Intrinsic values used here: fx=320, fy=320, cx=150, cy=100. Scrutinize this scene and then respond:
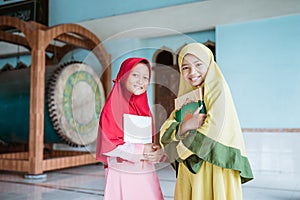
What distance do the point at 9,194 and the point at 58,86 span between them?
145cm

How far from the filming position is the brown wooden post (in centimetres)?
311

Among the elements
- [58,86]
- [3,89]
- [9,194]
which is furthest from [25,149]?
[9,194]

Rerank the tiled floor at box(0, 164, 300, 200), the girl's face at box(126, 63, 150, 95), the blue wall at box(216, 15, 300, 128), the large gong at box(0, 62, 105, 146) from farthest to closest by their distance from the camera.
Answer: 1. the large gong at box(0, 62, 105, 146)
2. the blue wall at box(216, 15, 300, 128)
3. the tiled floor at box(0, 164, 300, 200)
4. the girl's face at box(126, 63, 150, 95)

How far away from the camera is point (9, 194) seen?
249 centimetres

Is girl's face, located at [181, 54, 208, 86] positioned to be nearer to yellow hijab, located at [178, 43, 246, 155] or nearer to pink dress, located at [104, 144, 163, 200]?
yellow hijab, located at [178, 43, 246, 155]

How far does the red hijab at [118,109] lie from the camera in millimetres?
1075

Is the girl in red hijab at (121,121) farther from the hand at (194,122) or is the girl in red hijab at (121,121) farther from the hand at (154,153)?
the hand at (194,122)

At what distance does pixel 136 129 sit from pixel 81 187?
1874 mm

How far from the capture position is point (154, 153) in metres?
1.08

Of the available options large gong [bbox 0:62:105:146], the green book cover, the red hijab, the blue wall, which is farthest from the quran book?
the blue wall

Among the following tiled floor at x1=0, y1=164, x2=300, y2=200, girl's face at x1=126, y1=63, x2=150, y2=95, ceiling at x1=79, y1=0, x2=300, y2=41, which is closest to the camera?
girl's face at x1=126, y1=63, x2=150, y2=95

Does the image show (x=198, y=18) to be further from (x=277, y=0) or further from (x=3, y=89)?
(x=3, y=89)

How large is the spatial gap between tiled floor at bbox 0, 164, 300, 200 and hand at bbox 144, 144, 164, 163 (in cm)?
98

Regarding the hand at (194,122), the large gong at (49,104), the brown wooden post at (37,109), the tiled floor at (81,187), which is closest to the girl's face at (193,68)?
the hand at (194,122)
